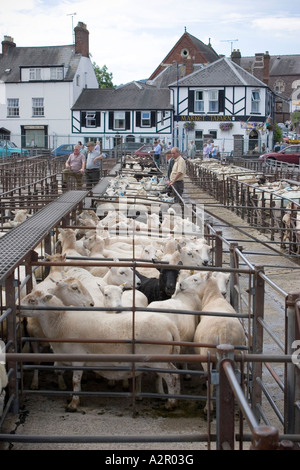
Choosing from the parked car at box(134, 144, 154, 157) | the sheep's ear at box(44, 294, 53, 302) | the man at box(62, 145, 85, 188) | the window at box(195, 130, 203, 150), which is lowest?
the sheep's ear at box(44, 294, 53, 302)

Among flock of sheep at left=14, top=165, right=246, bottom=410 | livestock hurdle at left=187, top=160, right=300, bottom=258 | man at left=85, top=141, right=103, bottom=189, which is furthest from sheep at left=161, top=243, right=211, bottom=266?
man at left=85, top=141, right=103, bottom=189

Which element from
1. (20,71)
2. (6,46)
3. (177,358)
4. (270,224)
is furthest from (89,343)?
(6,46)

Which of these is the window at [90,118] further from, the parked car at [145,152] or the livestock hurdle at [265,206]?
the livestock hurdle at [265,206]

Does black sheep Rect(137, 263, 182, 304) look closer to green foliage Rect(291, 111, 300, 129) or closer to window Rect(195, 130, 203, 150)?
window Rect(195, 130, 203, 150)

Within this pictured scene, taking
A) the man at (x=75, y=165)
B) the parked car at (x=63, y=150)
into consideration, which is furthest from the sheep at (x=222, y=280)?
the parked car at (x=63, y=150)

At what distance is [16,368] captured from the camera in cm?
518

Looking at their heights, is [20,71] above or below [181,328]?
above

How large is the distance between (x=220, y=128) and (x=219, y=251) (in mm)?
46777

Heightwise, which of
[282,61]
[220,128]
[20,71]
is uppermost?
[282,61]

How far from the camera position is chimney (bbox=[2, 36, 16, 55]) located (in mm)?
57125

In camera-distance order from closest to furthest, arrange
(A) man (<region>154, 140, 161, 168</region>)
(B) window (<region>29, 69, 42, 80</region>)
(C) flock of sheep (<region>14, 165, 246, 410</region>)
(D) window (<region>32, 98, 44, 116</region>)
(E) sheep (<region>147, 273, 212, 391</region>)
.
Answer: (C) flock of sheep (<region>14, 165, 246, 410</region>) < (E) sheep (<region>147, 273, 212, 391</region>) < (A) man (<region>154, 140, 161, 168</region>) < (D) window (<region>32, 98, 44, 116</region>) < (B) window (<region>29, 69, 42, 80</region>)

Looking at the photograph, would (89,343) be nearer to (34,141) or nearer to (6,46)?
(34,141)

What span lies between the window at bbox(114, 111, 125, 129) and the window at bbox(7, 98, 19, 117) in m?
8.77

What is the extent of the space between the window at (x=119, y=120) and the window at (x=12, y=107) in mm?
8773
